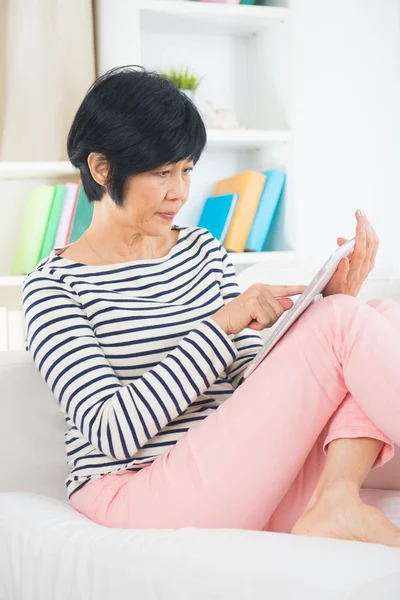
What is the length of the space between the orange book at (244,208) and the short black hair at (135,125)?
3.35 feet

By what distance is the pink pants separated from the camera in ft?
3.27

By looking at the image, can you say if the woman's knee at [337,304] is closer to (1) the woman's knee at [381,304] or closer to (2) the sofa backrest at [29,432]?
(1) the woman's knee at [381,304]

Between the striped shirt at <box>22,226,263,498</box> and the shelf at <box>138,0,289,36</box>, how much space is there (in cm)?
112

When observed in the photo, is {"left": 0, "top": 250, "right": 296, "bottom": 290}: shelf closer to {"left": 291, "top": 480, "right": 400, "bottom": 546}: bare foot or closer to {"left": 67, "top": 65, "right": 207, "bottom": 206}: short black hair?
{"left": 67, "top": 65, "right": 207, "bottom": 206}: short black hair

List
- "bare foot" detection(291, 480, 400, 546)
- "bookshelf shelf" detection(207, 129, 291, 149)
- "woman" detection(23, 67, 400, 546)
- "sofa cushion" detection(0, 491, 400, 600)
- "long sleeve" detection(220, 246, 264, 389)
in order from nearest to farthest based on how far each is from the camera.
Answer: "sofa cushion" detection(0, 491, 400, 600)
"bare foot" detection(291, 480, 400, 546)
"woman" detection(23, 67, 400, 546)
"long sleeve" detection(220, 246, 264, 389)
"bookshelf shelf" detection(207, 129, 291, 149)

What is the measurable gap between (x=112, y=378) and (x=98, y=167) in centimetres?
36

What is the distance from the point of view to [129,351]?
1222 millimetres

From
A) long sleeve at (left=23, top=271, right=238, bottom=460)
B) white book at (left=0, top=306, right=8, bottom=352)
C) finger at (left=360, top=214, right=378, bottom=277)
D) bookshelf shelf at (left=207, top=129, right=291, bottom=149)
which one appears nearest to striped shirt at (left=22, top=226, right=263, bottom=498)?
long sleeve at (left=23, top=271, right=238, bottom=460)

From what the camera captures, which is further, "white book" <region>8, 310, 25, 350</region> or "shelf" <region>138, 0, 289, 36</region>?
"white book" <region>8, 310, 25, 350</region>

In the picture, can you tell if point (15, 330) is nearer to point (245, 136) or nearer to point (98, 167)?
point (245, 136)

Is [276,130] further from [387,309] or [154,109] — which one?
[387,309]

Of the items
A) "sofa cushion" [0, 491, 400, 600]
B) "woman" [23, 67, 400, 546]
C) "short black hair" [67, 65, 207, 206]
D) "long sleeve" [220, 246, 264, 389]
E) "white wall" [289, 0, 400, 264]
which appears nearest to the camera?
"sofa cushion" [0, 491, 400, 600]

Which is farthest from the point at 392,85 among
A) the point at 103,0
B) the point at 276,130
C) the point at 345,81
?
the point at 103,0

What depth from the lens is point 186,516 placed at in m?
1.03
